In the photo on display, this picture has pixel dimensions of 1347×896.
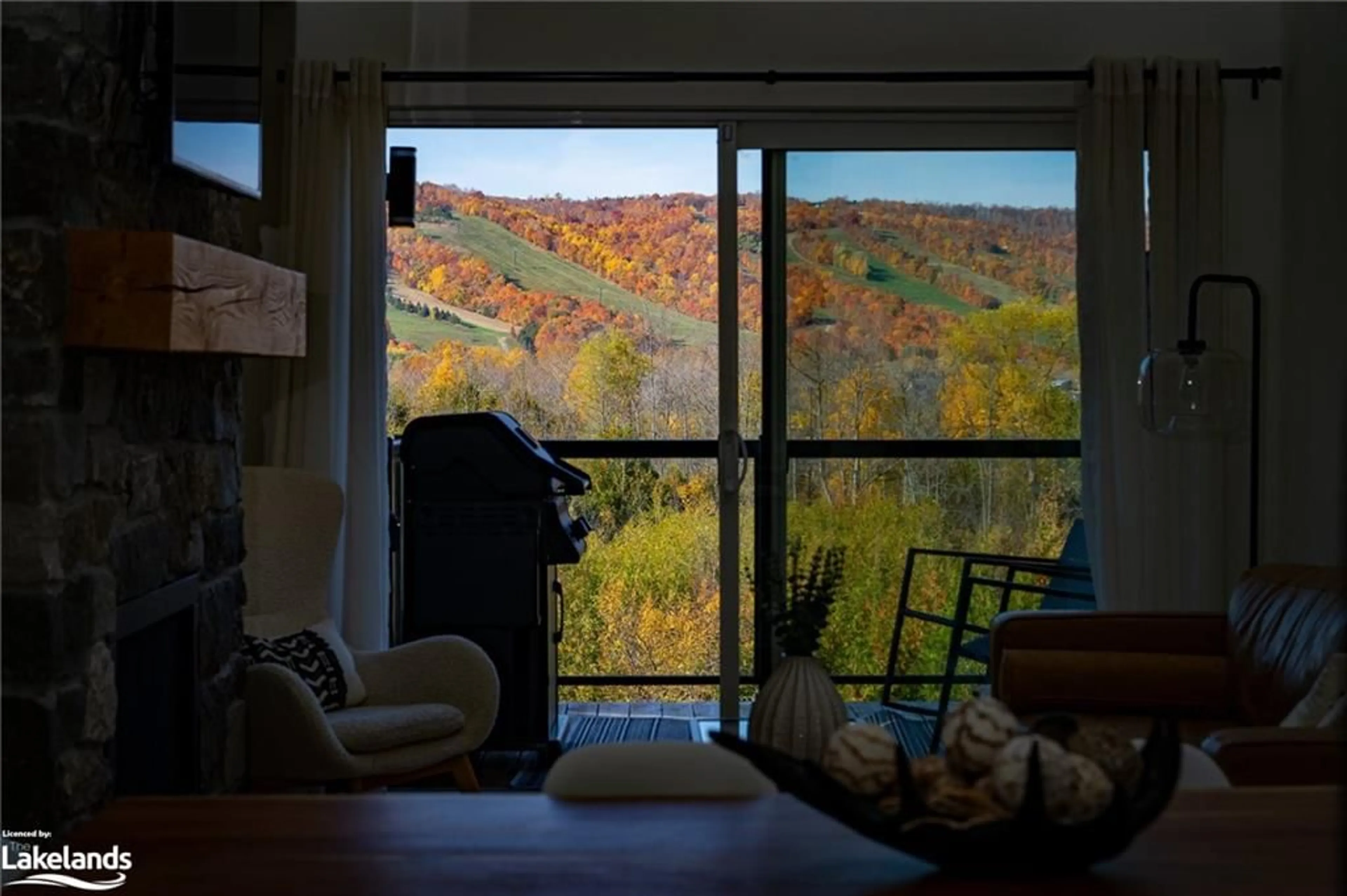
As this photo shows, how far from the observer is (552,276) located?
6.11m

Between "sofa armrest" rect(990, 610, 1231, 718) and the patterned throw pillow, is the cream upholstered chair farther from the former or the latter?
"sofa armrest" rect(990, 610, 1231, 718)

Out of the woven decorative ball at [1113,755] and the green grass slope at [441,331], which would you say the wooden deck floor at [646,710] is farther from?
the woven decorative ball at [1113,755]

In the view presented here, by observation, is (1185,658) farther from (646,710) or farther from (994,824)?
(994,824)

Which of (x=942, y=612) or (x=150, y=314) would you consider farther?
(x=942, y=612)

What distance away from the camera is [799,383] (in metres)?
5.20

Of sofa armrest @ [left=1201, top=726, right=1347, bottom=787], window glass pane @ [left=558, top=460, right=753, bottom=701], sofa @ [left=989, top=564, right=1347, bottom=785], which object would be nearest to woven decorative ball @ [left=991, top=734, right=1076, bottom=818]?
sofa armrest @ [left=1201, top=726, right=1347, bottom=787]

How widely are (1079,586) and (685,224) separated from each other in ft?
6.62

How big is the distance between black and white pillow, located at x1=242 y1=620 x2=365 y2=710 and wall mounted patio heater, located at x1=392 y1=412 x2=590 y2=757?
2.19ft

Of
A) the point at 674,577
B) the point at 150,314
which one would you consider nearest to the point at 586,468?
the point at 674,577

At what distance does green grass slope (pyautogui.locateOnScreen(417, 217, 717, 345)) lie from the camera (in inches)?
236

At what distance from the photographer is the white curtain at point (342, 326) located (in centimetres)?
496

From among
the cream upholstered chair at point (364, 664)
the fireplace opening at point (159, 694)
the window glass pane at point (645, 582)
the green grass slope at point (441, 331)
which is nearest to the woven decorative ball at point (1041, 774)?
the fireplace opening at point (159, 694)

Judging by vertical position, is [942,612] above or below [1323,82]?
below

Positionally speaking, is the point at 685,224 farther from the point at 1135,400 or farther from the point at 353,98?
the point at 1135,400
